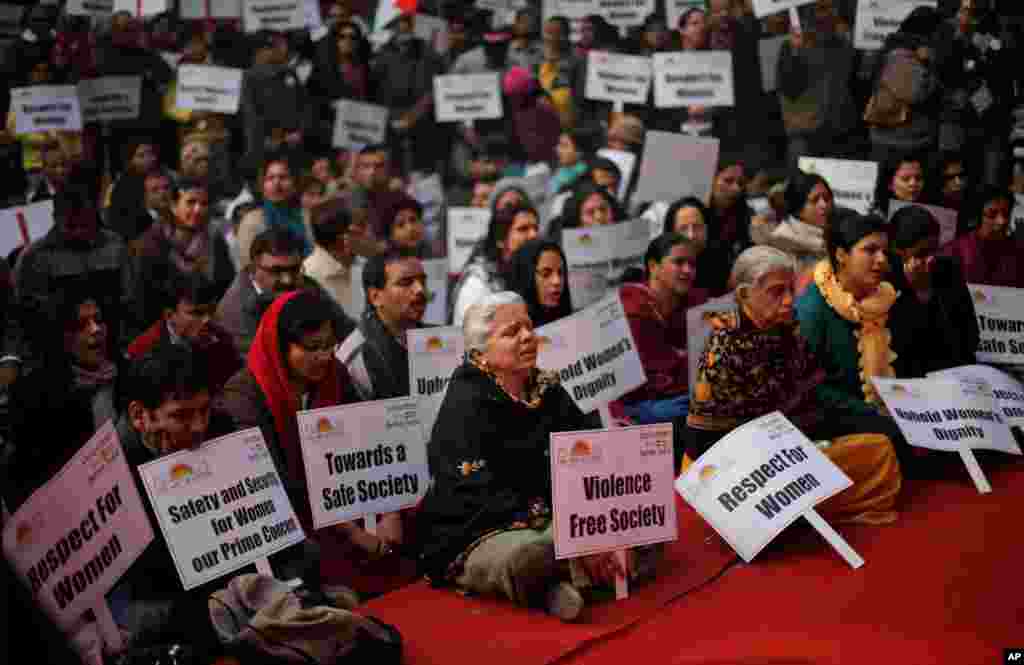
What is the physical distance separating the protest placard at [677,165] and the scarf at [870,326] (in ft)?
9.60

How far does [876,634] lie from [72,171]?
737cm

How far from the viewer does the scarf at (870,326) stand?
21.0ft

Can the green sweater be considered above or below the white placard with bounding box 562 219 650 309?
below

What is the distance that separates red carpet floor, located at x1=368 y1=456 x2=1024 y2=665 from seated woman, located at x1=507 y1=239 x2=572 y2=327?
5.15ft

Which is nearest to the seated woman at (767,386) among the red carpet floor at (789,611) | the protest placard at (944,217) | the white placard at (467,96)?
the red carpet floor at (789,611)

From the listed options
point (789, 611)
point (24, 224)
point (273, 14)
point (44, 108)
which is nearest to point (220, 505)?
point (789, 611)

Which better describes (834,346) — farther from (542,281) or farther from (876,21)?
(876,21)

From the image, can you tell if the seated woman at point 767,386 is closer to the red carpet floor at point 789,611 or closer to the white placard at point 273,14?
the red carpet floor at point 789,611

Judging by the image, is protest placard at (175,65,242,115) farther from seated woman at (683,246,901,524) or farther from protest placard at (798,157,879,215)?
seated woman at (683,246,901,524)

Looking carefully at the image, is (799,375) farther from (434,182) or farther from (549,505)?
(434,182)

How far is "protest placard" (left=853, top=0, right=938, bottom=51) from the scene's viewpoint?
8.74 meters

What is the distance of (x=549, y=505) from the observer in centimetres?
495

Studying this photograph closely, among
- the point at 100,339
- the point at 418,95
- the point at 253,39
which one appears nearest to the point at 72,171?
the point at 253,39

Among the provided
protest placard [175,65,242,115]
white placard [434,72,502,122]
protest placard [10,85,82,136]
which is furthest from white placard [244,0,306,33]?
protest placard [10,85,82,136]
